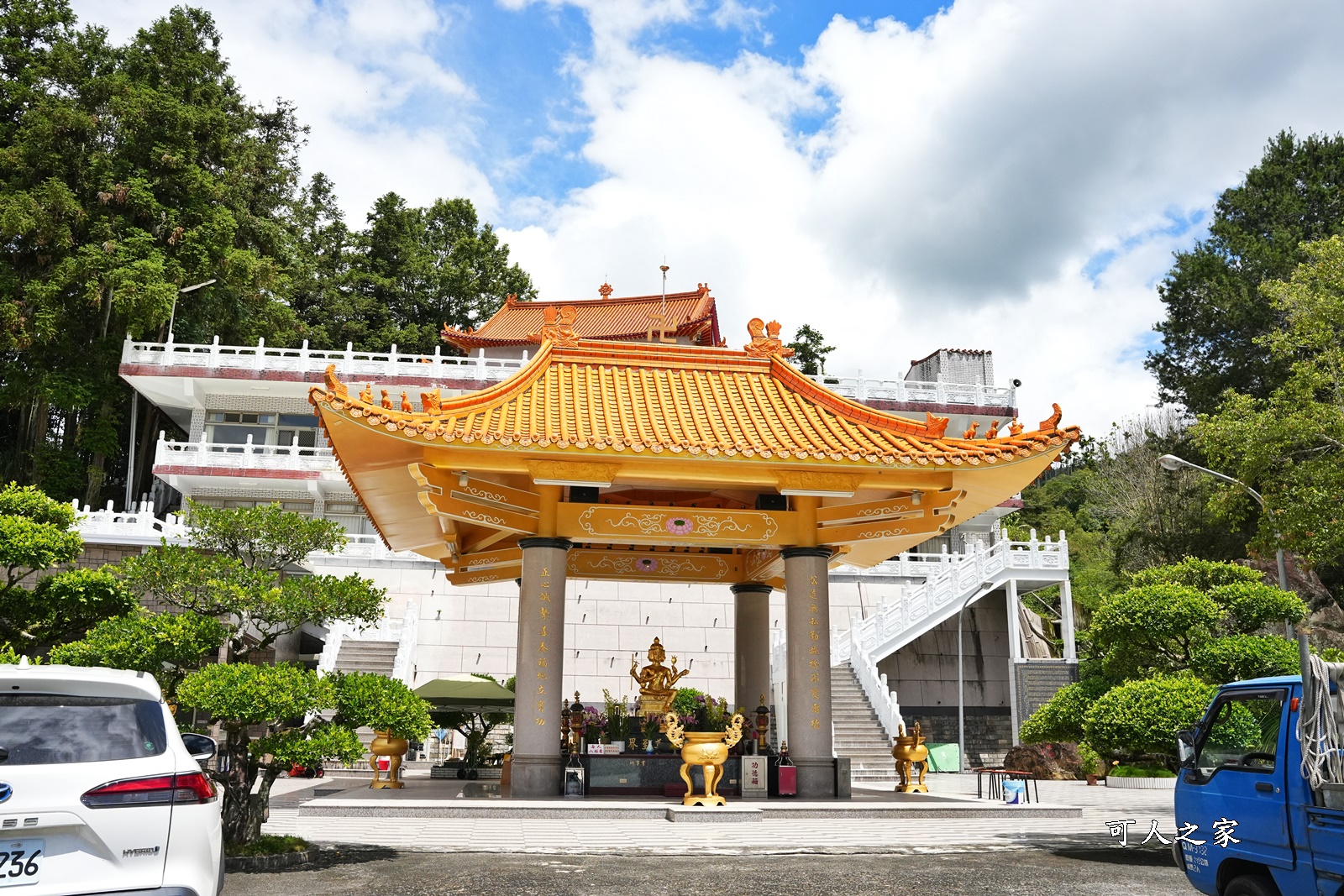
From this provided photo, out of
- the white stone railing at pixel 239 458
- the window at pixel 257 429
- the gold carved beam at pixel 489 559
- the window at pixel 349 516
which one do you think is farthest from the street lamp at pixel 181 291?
the gold carved beam at pixel 489 559

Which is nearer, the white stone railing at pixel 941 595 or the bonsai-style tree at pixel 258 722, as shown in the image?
the bonsai-style tree at pixel 258 722

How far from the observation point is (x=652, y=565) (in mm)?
17312

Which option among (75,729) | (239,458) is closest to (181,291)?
(239,458)

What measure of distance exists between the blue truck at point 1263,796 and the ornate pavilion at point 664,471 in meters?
6.65

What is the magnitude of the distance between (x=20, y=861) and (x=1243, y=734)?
6.72 meters

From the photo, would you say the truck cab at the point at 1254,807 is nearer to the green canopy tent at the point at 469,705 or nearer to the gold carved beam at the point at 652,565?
the gold carved beam at the point at 652,565

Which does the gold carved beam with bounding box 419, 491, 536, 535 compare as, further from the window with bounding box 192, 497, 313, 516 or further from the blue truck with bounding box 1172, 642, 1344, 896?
the window with bounding box 192, 497, 313, 516

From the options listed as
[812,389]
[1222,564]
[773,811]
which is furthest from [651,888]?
[1222,564]

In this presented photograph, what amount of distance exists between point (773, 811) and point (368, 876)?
18.6 ft

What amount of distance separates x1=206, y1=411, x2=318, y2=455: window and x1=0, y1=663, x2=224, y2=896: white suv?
35.4 m

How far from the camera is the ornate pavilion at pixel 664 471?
12.9m

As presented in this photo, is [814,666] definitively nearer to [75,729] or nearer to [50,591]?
[50,591]

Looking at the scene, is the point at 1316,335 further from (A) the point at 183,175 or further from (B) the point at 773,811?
(A) the point at 183,175

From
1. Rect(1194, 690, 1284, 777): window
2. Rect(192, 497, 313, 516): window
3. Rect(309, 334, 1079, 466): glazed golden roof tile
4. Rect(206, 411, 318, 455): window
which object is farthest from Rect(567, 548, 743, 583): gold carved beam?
Rect(206, 411, 318, 455): window
